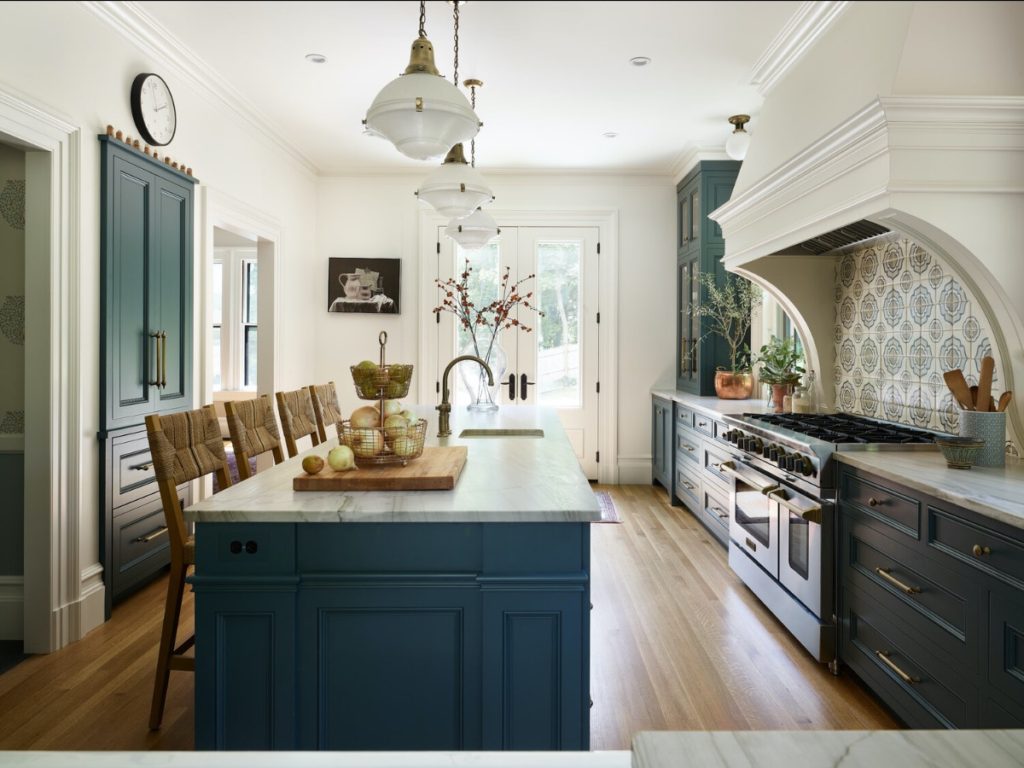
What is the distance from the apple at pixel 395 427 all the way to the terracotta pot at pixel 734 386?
363 centimetres

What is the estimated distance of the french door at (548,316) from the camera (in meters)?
6.10

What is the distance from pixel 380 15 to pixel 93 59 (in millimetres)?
1276

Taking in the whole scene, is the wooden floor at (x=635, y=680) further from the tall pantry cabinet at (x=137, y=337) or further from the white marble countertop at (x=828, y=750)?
the white marble countertop at (x=828, y=750)

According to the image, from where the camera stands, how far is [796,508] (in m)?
2.70

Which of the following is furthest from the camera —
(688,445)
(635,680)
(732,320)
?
(732,320)

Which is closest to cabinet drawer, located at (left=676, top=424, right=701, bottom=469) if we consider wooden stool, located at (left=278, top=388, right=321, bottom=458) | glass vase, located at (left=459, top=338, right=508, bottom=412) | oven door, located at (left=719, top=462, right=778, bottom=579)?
oven door, located at (left=719, top=462, right=778, bottom=579)

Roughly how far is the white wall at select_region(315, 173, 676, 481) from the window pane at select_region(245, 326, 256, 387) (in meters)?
2.05

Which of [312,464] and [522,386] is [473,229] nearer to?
[312,464]

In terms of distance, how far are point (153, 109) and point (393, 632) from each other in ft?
10.1

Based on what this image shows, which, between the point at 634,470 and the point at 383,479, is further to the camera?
the point at 634,470

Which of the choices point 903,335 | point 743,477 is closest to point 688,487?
point 743,477

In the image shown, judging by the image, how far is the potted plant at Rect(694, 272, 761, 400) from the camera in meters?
5.04

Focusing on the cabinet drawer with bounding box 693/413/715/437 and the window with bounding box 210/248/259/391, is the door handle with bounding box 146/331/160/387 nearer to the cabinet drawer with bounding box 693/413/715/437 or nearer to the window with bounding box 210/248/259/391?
the cabinet drawer with bounding box 693/413/715/437

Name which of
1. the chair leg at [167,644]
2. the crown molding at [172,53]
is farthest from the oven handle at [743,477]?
the crown molding at [172,53]
